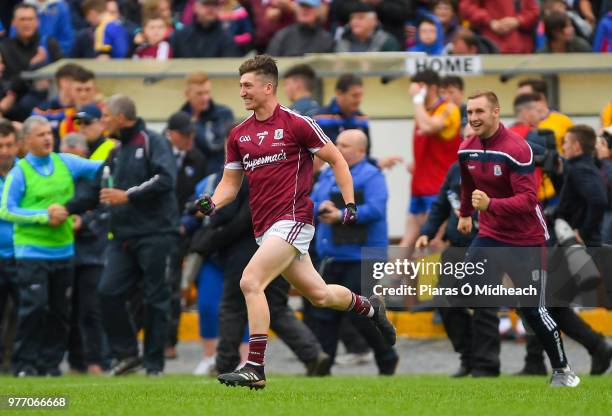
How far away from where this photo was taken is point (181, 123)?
1639 cm

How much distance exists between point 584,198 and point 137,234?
14.3ft

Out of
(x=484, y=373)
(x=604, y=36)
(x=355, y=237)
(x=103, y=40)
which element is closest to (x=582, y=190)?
(x=484, y=373)

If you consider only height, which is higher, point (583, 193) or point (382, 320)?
point (583, 193)

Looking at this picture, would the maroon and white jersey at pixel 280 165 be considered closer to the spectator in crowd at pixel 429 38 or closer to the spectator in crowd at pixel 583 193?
the spectator in crowd at pixel 583 193

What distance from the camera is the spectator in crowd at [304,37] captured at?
1920 cm

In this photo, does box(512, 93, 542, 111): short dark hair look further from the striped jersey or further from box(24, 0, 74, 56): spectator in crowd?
box(24, 0, 74, 56): spectator in crowd

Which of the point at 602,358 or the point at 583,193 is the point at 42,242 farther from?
the point at 602,358

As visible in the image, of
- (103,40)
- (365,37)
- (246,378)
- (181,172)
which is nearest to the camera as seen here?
(246,378)

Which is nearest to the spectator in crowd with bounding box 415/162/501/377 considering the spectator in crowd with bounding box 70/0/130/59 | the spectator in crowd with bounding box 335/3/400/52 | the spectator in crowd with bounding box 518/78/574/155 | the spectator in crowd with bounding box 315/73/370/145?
the spectator in crowd with bounding box 518/78/574/155

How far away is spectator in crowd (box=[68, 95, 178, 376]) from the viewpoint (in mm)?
14906

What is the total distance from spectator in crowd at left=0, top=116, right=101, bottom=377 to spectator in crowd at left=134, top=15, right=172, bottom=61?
476 centimetres

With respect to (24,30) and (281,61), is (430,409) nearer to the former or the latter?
(281,61)

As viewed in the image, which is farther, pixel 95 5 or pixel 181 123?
pixel 95 5

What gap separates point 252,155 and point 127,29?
33.4 ft
